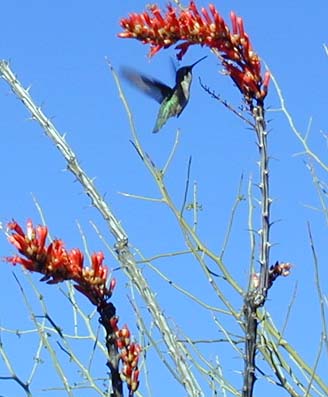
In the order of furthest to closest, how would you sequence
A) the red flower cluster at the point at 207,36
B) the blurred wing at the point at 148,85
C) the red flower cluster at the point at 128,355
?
1. the blurred wing at the point at 148,85
2. the red flower cluster at the point at 207,36
3. the red flower cluster at the point at 128,355

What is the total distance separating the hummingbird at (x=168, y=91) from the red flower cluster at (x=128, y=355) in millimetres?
2514

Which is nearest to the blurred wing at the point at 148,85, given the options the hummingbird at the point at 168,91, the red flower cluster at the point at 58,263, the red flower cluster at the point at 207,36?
the hummingbird at the point at 168,91

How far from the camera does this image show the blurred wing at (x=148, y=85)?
14.2 ft

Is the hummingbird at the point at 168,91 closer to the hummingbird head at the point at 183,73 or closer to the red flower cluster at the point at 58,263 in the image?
the hummingbird head at the point at 183,73

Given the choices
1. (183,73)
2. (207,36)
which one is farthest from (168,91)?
(207,36)

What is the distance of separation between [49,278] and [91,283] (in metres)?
0.10

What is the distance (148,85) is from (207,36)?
6.62ft

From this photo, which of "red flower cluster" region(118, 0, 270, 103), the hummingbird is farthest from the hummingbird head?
"red flower cluster" region(118, 0, 270, 103)

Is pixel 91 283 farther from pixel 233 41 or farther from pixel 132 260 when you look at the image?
pixel 233 41

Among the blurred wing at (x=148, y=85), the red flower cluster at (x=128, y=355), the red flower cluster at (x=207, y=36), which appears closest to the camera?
the red flower cluster at (x=128, y=355)

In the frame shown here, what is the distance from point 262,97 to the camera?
2.37 m

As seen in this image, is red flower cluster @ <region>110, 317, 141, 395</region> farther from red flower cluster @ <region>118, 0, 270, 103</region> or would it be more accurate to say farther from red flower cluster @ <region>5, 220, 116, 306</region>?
red flower cluster @ <region>118, 0, 270, 103</region>

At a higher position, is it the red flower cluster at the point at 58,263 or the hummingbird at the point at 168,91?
the hummingbird at the point at 168,91

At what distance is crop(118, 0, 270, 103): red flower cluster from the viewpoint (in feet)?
7.76
